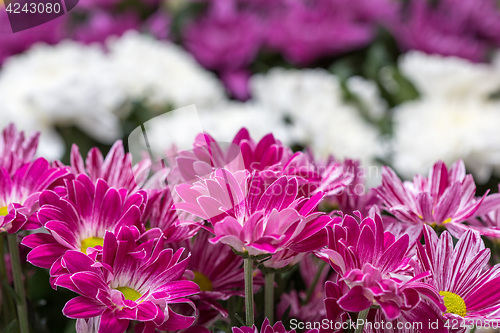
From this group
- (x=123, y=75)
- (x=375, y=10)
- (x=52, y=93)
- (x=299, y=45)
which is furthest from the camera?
(x=375, y=10)

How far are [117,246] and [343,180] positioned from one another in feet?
0.37

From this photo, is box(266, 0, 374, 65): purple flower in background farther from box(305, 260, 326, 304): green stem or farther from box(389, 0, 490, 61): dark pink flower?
box(305, 260, 326, 304): green stem

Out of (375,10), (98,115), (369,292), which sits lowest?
(369,292)

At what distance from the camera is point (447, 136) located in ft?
2.26

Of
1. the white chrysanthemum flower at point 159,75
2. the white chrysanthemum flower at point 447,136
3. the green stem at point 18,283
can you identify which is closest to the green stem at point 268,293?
the green stem at point 18,283

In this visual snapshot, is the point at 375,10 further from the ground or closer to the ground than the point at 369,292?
further from the ground

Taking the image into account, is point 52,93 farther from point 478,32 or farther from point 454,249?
point 478,32

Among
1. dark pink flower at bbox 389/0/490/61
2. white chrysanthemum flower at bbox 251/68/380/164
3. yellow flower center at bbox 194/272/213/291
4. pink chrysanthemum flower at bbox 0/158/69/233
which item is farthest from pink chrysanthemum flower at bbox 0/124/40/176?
dark pink flower at bbox 389/0/490/61

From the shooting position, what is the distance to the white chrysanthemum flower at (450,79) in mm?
817

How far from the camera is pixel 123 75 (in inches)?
29.8

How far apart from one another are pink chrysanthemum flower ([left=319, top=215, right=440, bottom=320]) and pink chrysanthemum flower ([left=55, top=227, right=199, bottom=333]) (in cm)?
6

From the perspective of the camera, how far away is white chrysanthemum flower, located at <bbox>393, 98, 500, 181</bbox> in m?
0.66

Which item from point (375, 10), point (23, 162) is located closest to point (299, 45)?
point (375, 10)

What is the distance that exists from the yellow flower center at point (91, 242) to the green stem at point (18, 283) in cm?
4
